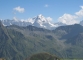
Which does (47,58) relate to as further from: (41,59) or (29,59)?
(29,59)

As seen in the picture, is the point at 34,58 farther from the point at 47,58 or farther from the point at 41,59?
the point at 47,58

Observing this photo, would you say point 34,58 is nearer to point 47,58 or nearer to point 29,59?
point 29,59

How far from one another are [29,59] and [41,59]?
905 cm

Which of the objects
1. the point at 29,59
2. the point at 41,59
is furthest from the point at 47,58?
the point at 29,59

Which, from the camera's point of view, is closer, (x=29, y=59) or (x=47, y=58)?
(x=29, y=59)

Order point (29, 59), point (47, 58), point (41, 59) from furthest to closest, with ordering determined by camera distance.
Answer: point (47, 58) < point (41, 59) < point (29, 59)

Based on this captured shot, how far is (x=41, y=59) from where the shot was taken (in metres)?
97.4

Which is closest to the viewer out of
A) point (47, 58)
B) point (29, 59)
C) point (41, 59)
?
point (29, 59)

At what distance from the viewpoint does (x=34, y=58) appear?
9288cm

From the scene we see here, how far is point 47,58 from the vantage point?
343 feet

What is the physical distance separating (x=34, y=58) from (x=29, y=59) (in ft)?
12.1

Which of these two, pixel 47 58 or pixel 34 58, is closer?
pixel 34 58

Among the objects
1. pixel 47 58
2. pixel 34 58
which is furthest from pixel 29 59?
pixel 47 58

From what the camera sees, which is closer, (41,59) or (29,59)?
(29,59)
